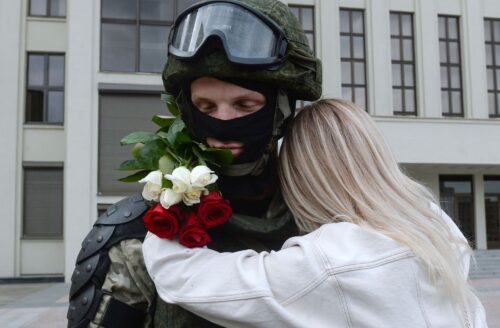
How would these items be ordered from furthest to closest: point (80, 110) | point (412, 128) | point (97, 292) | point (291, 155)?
1. point (412, 128)
2. point (80, 110)
3. point (291, 155)
4. point (97, 292)

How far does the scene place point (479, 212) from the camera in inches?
837

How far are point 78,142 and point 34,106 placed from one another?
3060 mm

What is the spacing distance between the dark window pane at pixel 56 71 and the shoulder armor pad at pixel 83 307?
17877mm

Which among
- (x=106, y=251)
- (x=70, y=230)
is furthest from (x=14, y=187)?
(x=106, y=251)

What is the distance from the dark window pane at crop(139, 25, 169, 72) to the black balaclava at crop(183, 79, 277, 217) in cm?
1550

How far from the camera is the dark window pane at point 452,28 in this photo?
20969 mm

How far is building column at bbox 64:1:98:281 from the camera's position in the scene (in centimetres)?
1580

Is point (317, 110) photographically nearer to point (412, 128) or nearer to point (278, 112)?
point (278, 112)

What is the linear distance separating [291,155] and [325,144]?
12 cm

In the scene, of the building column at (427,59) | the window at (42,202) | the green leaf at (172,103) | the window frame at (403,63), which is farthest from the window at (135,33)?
the green leaf at (172,103)

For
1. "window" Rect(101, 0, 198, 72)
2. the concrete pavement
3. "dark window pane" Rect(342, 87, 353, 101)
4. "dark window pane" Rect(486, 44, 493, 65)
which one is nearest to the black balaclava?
the concrete pavement

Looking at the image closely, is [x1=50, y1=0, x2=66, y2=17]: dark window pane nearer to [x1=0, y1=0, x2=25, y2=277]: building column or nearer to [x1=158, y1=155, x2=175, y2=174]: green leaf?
[x1=0, y1=0, x2=25, y2=277]: building column

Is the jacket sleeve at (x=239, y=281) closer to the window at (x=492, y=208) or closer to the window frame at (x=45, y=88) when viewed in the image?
the window frame at (x=45, y=88)

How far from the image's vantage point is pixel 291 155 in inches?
68.9
